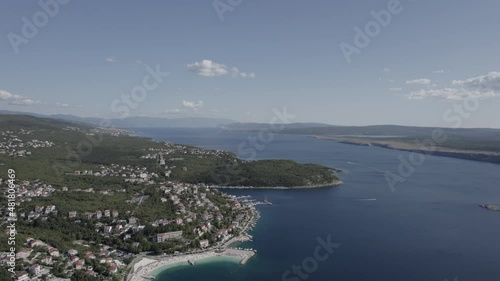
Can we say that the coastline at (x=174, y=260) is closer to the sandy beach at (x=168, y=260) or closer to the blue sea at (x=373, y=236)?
the sandy beach at (x=168, y=260)

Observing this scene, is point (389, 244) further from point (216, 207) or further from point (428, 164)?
point (428, 164)

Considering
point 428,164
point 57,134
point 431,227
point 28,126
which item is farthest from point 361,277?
point 28,126

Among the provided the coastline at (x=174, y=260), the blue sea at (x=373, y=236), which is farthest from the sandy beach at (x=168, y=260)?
the blue sea at (x=373, y=236)

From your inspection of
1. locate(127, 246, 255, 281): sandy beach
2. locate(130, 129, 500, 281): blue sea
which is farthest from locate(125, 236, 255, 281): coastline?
locate(130, 129, 500, 281): blue sea

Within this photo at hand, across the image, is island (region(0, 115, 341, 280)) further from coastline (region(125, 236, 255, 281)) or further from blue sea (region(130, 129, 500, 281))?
blue sea (region(130, 129, 500, 281))

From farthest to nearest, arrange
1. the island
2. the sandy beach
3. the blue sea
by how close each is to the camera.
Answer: the blue sea
the island
the sandy beach

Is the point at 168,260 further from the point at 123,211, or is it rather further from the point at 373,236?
the point at 373,236
